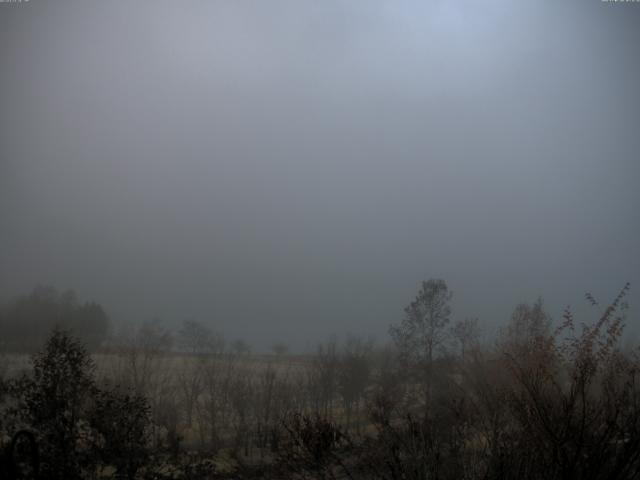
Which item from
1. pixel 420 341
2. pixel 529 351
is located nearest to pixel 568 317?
pixel 529 351

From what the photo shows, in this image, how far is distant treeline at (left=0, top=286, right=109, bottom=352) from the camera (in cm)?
5491

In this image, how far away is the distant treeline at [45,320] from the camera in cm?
5491

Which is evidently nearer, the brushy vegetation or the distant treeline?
the brushy vegetation

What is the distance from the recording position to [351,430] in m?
40.4

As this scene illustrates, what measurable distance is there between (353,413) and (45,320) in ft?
138

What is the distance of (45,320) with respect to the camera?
59.9 meters

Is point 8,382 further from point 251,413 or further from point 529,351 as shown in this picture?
point 251,413

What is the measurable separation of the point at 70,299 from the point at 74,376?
191ft

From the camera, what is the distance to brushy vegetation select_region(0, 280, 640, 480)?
23.6 ft

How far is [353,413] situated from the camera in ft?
158

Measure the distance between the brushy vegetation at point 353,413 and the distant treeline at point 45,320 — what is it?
29.1 feet

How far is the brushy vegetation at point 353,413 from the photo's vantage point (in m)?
7.19

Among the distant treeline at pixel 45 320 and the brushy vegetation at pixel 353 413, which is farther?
the distant treeline at pixel 45 320

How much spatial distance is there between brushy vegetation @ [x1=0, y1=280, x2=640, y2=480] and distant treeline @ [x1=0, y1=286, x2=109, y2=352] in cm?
888
